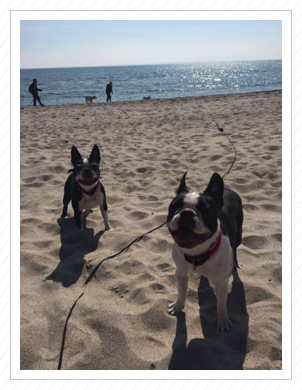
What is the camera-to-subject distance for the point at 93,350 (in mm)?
2441

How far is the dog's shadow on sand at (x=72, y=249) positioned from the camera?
336cm

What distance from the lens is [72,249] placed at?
3.87 meters

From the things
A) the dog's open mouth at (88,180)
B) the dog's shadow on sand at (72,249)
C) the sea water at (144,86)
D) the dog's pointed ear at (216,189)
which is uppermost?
the sea water at (144,86)

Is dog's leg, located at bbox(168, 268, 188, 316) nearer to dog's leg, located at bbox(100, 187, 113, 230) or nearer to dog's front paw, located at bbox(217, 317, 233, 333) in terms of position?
dog's front paw, located at bbox(217, 317, 233, 333)

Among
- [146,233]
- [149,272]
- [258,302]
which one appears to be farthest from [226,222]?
[146,233]

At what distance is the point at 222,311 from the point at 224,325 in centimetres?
13

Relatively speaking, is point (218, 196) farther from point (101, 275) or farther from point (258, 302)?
point (101, 275)

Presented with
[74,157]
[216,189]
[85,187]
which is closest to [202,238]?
[216,189]

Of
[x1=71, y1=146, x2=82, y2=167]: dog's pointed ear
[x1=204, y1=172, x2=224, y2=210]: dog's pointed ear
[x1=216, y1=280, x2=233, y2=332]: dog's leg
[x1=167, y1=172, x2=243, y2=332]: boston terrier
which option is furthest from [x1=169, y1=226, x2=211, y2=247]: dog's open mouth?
[x1=71, y1=146, x2=82, y2=167]: dog's pointed ear

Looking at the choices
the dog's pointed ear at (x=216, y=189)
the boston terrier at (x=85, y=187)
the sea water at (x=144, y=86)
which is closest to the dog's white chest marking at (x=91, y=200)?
the boston terrier at (x=85, y=187)

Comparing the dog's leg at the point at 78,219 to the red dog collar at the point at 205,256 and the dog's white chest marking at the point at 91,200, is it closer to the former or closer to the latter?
the dog's white chest marking at the point at 91,200

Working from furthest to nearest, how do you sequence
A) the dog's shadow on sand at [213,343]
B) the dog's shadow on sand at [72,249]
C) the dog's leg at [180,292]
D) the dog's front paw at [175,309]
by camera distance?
the dog's shadow on sand at [72,249]
the dog's front paw at [175,309]
the dog's leg at [180,292]
the dog's shadow on sand at [213,343]

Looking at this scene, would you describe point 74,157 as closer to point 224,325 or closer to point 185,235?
point 185,235
